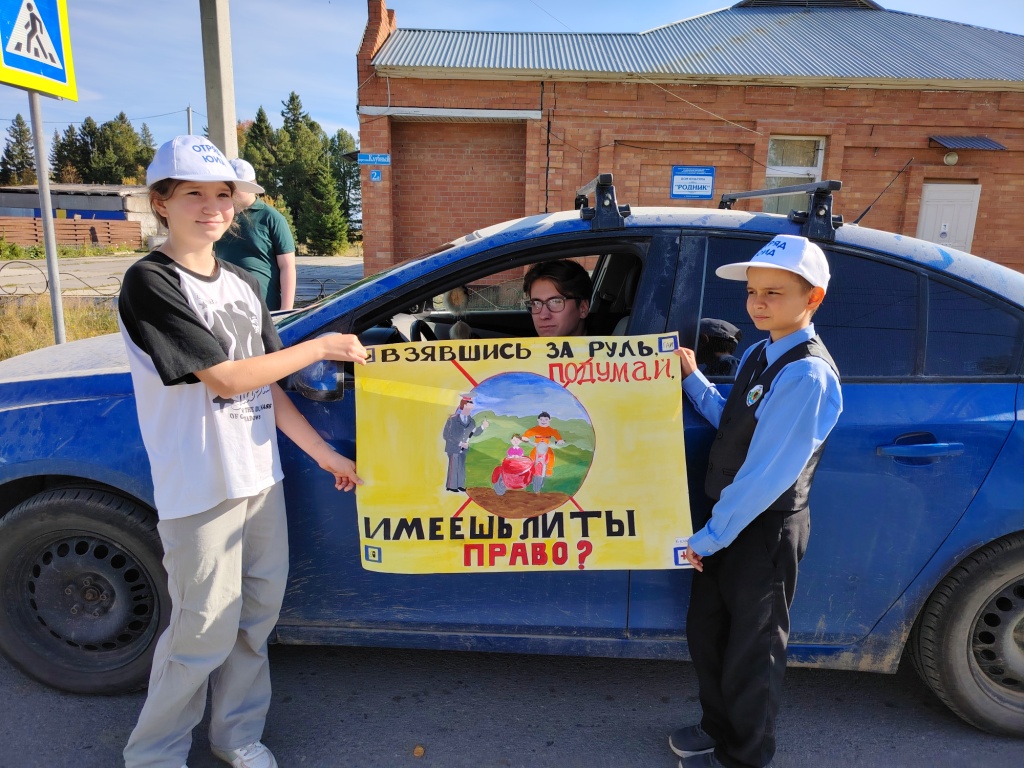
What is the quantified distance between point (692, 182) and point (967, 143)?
180 inches

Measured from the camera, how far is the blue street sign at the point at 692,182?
11609 millimetres

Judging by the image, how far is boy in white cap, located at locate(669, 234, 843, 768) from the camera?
175cm

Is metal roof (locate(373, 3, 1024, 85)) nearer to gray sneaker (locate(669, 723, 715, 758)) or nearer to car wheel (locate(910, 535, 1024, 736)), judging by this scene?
car wheel (locate(910, 535, 1024, 736))

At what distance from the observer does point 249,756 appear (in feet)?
6.78

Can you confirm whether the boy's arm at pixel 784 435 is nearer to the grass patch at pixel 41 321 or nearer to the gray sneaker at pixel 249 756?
the gray sneaker at pixel 249 756

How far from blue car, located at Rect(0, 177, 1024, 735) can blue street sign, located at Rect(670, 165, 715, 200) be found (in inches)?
390

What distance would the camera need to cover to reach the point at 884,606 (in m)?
2.18

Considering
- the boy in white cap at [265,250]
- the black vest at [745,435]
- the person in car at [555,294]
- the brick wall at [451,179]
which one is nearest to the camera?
the black vest at [745,435]

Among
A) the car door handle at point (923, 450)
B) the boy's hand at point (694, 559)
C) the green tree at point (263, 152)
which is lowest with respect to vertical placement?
the boy's hand at point (694, 559)

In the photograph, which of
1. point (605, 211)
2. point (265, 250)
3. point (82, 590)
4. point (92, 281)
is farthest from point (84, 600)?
point (92, 281)

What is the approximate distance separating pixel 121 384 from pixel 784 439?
6.75 feet

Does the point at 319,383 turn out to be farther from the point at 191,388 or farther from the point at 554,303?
the point at 554,303

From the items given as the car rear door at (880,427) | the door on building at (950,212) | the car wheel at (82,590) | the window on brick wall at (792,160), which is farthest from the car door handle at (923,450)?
the door on building at (950,212)

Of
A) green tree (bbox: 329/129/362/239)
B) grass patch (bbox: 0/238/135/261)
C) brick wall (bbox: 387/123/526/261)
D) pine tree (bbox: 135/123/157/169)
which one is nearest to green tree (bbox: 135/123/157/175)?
pine tree (bbox: 135/123/157/169)
